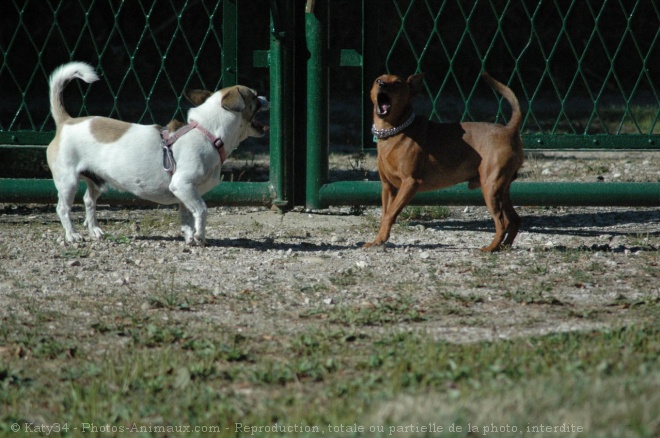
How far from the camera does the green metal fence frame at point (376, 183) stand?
659cm

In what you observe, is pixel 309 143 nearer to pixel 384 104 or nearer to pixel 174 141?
pixel 384 104

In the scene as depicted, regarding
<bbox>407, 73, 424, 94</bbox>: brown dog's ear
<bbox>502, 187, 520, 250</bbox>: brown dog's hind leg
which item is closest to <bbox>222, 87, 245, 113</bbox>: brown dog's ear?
<bbox>407, 73, 424, 94</bbox>: brown dog's ear

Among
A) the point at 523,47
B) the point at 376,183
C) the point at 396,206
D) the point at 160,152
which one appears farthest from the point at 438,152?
the point at 523,47

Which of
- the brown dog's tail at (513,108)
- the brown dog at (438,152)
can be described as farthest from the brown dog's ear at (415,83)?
the brown dog's tail at (513,108)

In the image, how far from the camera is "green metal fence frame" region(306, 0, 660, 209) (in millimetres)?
6590

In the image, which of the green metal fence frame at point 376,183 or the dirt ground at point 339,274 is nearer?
the dirt ground at point 339,274

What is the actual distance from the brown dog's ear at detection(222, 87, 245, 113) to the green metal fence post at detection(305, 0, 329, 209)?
820 mm

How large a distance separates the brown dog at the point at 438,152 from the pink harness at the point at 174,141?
92 centimetres

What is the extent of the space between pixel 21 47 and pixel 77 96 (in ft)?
3.22

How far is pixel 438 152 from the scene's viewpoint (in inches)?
233

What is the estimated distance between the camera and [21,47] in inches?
546

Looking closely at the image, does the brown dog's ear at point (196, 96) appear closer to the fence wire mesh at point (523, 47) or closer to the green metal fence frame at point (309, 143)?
the green metal fence frame at point (309, 143)

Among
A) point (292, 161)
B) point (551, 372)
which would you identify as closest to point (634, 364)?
point (551, 372)

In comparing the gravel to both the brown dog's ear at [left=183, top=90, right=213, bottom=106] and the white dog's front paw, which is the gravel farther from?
the brown dog's ear at [left=183, top=90, right=213, bottom=106]
